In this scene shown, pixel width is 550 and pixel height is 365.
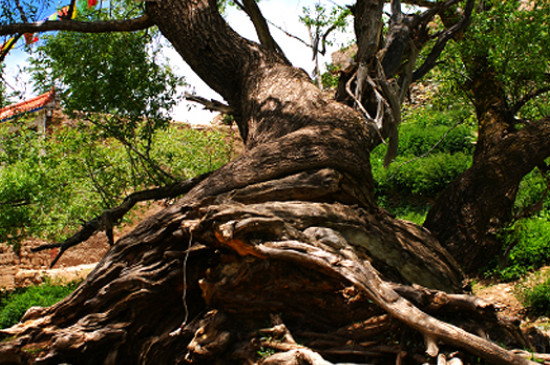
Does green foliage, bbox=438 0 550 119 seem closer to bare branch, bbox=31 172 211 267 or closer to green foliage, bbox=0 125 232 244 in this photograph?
bare branch, bbox=31 172 211 267

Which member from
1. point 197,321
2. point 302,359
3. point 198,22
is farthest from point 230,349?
point 198,22

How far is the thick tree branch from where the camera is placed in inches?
195

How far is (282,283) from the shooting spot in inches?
125

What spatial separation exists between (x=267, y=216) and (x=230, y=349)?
86 centimetres

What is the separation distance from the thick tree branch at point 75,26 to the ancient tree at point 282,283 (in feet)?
7.17

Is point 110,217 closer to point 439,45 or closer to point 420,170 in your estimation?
point 439,45

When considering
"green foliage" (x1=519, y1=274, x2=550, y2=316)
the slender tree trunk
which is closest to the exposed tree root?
the slender tree trunk

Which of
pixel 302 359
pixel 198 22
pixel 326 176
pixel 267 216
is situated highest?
pixel 198 22

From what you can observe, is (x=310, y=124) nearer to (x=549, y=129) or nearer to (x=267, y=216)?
(x=267, y=216)

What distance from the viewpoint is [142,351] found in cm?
332

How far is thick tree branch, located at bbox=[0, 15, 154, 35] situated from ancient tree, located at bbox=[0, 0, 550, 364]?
86.0 inches

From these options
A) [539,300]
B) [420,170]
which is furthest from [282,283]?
[420,170]

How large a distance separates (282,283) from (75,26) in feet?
11.6

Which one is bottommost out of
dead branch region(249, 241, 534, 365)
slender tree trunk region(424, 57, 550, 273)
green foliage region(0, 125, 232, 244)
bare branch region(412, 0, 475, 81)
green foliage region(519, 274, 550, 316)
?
green foliage region(519, 274, 550, 316)
